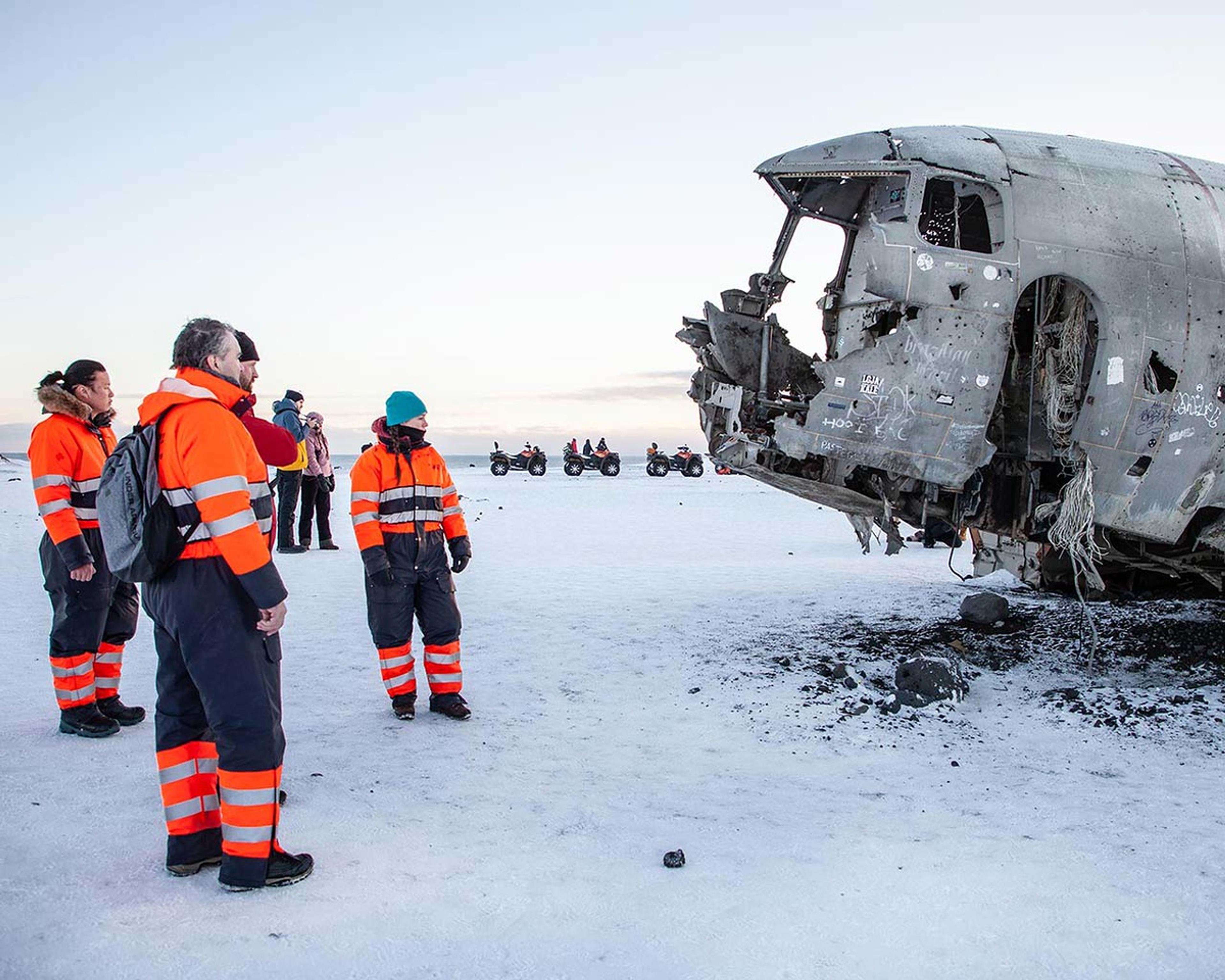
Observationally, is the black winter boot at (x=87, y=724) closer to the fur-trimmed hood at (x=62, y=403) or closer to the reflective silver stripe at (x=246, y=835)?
the fur-trimmed hood at (x=62, y=403)

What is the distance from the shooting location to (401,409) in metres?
5.23

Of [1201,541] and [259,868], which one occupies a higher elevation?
[1201,541]

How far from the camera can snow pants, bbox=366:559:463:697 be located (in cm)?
523

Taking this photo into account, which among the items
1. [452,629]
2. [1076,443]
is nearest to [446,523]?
[452,629]

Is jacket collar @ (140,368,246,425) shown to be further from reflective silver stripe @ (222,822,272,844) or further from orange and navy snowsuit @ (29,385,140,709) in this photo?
orange and navy snowsuit @ (29,385,140,709)

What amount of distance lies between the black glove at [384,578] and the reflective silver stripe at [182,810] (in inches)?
74.5

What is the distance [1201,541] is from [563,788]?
4.47m

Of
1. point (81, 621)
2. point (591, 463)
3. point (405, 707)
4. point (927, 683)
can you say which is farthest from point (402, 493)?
point (591, 463)

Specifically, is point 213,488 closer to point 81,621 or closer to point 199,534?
point 199,534

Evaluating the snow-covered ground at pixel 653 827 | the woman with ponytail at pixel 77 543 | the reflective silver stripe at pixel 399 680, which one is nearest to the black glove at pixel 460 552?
the reflective silver stripe at pixel 399 680

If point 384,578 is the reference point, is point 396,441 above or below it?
above

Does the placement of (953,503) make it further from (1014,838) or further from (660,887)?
(660,887)

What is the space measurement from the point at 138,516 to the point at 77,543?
1.89 m

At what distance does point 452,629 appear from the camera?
5352 millimetres
